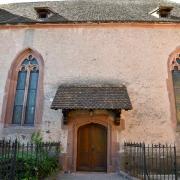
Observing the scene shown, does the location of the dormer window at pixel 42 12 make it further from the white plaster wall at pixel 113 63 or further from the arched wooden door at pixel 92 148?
the arched wooden door at pixel 92 148

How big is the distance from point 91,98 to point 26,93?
361 cm

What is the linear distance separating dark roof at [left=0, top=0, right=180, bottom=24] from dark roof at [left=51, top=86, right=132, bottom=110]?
12.5 ft

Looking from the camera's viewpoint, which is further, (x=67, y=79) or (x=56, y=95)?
(x=67, y=79)

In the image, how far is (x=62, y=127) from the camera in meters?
11.9

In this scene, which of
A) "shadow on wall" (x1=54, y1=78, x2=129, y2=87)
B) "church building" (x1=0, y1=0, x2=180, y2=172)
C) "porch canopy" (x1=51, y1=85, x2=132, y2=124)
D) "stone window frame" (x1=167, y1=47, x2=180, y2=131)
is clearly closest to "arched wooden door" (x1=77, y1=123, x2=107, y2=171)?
"church building" (x1=0, y1=0, x2=180, y2=172)

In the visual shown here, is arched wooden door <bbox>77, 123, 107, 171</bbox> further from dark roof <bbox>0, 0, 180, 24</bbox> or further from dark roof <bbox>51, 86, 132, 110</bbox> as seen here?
dark roof <bbox>0, 0, 180, 24</bbox>

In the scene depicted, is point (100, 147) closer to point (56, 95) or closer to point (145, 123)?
point (145, 123)

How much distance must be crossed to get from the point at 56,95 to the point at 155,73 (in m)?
5.04

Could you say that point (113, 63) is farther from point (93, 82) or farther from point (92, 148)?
point (92, 148)

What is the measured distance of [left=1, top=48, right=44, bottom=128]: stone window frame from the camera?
12.3 meters

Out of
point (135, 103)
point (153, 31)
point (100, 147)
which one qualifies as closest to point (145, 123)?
point (135, 103)

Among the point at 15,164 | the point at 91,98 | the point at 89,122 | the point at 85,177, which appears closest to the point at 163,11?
the point at 91,98

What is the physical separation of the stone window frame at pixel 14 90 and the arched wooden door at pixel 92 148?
2.29 m

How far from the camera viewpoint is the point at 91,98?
1143 cm
